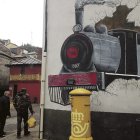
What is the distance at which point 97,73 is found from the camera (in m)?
9.50

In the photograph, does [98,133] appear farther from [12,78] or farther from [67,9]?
[12,78]

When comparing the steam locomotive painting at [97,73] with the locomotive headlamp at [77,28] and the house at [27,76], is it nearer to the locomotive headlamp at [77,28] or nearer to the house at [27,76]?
the locomotive headlamp at [77,28]

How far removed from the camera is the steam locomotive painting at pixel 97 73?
362 inches

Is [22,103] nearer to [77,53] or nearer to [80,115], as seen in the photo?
[77,53]

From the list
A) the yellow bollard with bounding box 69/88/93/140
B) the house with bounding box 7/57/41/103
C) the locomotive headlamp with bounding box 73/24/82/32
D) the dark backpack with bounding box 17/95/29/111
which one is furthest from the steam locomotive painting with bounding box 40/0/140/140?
the house with bounding box 7/57/41/103

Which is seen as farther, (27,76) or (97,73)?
(27,76)

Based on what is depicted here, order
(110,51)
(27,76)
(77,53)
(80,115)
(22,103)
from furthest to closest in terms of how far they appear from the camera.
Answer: (27,76), (22,103), (77,53), (110,51), (80,115)

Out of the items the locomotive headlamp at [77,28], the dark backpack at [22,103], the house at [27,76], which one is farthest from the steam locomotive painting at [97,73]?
the house at [27,76]

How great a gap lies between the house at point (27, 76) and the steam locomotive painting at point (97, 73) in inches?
1359

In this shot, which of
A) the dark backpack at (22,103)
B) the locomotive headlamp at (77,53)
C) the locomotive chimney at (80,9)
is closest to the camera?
the locomotive headlamp at (77,53)

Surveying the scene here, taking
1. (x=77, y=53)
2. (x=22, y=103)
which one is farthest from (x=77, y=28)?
(x=22, y=103)

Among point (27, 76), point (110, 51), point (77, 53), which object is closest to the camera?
point (110, 51)

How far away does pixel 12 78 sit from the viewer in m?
48.9

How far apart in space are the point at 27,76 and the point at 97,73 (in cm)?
3850
